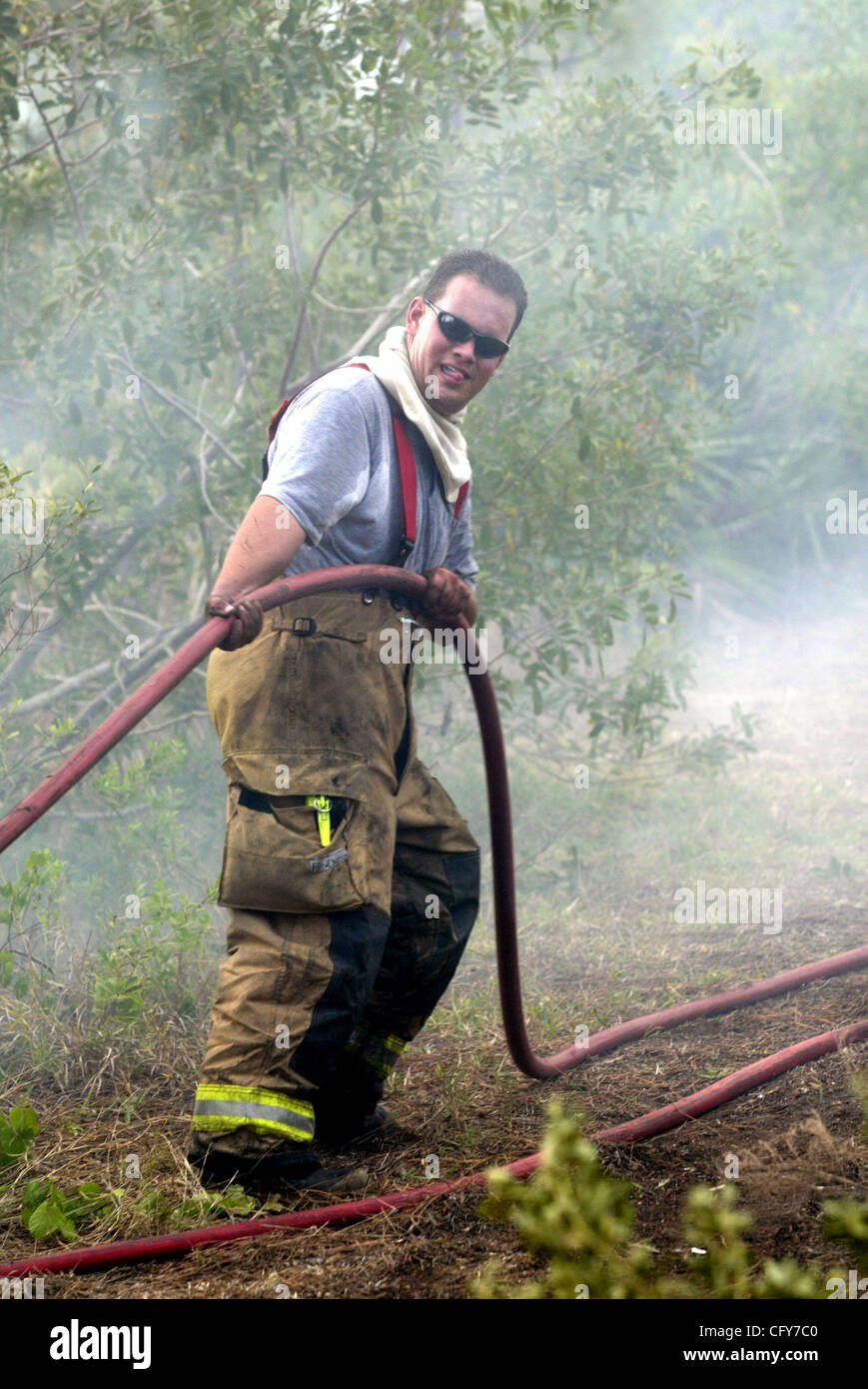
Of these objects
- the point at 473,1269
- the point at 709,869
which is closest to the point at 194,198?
the point at 709,869

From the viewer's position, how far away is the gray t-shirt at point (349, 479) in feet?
7.75

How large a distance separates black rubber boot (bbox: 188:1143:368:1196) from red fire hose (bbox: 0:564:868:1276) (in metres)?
0.09

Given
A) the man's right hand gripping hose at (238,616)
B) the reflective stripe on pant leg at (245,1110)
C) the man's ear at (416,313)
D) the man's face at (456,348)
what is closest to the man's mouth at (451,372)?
the man's face at (456,348)

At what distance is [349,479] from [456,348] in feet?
1.62

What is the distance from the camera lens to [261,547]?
7.50 feet

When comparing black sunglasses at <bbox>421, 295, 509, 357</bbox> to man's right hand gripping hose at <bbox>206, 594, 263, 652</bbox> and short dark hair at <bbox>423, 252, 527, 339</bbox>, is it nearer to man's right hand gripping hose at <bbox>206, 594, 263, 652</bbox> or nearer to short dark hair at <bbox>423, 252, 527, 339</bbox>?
short dark hair at <bbox>423, 252, 527, 339</bbox>

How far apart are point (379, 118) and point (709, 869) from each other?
11.9 ft

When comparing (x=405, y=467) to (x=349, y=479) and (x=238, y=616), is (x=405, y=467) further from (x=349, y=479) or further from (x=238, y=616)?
(x=238, y=616)

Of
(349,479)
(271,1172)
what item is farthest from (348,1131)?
(349,479)

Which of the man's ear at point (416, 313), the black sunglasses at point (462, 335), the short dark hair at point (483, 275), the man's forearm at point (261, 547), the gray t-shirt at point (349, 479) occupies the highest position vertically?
the short dark hair at point (483, 275)

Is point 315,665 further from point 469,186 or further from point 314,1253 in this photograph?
point 469,186

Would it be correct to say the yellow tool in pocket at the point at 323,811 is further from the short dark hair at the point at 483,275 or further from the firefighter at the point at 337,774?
the short dark hair at the point at 483,275

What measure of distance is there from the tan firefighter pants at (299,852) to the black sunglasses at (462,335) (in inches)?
24.5

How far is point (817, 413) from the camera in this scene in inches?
423
